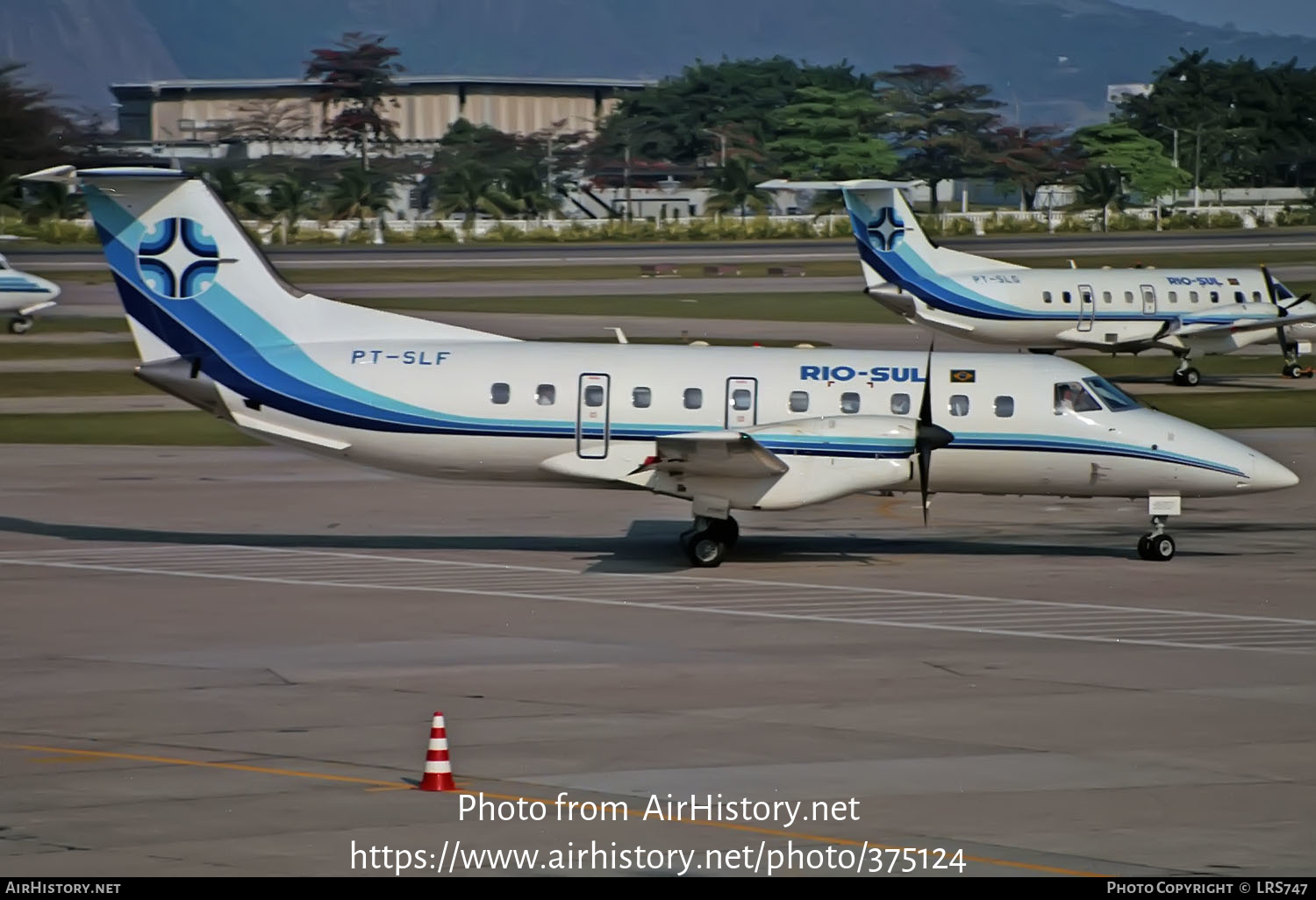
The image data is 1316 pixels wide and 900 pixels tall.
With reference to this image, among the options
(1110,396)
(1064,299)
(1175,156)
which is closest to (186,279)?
(1110,396)

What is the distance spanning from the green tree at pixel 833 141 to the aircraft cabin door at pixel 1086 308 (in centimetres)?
10877

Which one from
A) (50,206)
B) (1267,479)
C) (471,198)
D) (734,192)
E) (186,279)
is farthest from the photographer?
(734,192)

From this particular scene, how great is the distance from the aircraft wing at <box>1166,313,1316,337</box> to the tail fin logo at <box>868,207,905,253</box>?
8.08 meters

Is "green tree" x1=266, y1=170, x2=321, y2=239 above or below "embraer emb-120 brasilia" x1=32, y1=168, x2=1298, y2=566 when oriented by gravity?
above

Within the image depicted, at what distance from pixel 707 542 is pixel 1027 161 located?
153m

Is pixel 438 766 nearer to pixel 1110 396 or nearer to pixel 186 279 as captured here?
pixel 186 279

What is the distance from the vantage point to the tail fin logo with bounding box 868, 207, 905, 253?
48.3 metres

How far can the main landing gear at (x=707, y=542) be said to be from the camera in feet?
76.6

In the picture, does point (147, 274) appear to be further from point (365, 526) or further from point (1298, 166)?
point (1298, 166)

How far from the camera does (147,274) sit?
935 inches

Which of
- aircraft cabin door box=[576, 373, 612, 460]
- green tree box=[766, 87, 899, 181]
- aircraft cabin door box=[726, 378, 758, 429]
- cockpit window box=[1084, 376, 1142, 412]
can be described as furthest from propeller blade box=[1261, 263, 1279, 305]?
green tree box=[766, 87, 899, 181]

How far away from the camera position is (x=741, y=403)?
2362 centimetres

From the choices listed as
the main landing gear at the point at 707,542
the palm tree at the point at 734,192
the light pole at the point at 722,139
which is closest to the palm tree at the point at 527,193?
the palm tree at the point at 734,192

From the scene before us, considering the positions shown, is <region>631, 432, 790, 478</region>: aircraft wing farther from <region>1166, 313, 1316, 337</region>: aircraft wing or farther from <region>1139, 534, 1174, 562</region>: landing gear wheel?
<region>1166, 313, 1316, 337</region>: aircraft wing
